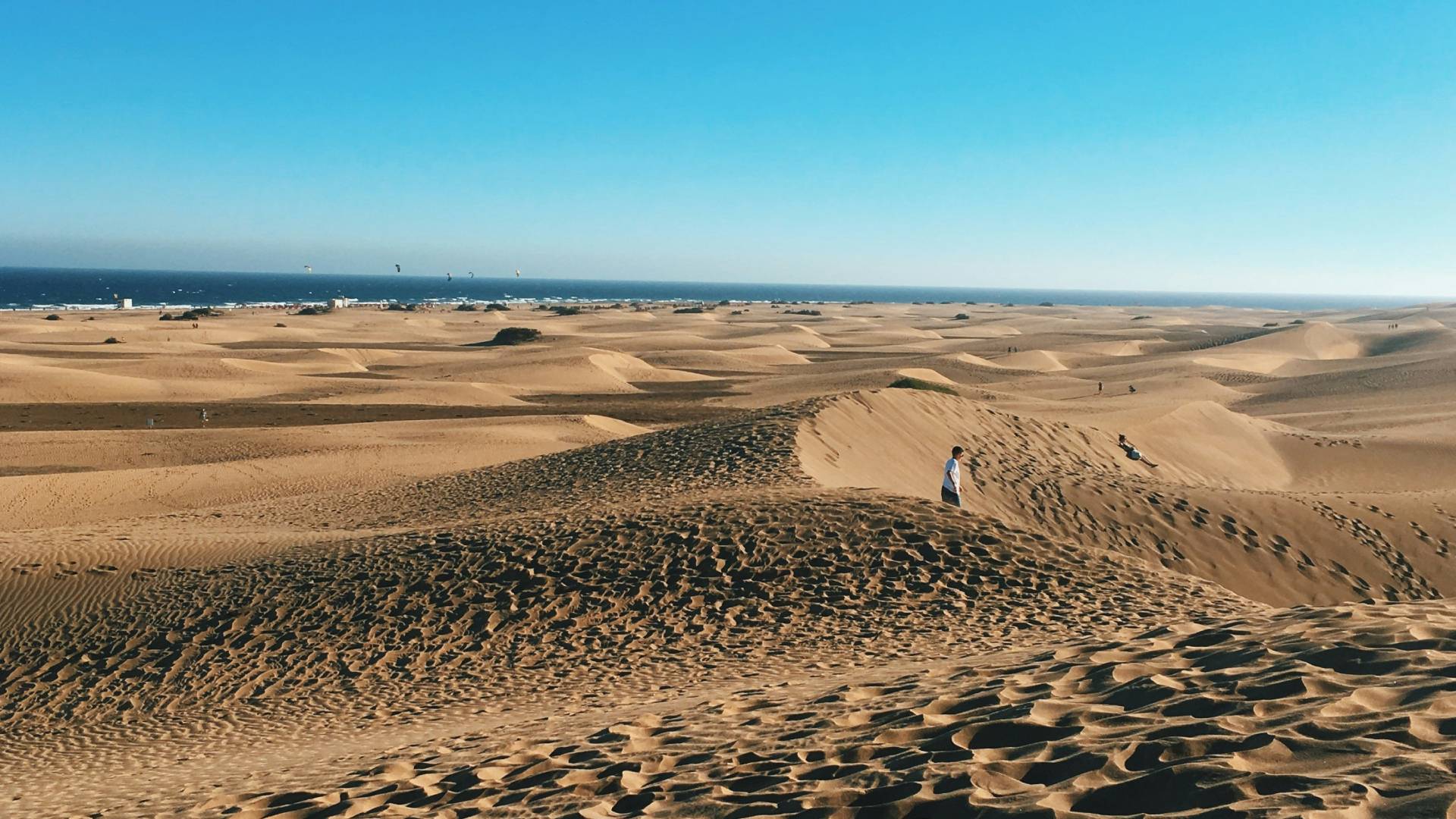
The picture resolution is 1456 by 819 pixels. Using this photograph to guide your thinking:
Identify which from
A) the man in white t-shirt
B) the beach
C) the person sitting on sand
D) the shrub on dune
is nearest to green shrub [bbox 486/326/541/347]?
the shrub on dune

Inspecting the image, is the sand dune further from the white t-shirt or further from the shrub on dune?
the white t-shirt

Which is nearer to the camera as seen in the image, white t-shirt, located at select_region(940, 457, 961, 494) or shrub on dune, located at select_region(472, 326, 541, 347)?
white t-shirt, located at select_region(940, 457, 961, 494)

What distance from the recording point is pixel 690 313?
329 feet

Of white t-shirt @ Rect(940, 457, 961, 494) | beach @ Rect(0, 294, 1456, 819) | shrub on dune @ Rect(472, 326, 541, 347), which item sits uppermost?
shrub on dune @ Rect(472, 326, 541, 347)

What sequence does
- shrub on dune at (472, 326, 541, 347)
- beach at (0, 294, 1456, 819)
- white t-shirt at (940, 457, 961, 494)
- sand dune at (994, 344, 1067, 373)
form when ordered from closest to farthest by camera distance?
beach at (0, 294, 1456, 819) → white t-shirt at (940, 457, 961, 494) → sand dune at (994, 344, 1067, 373) → shrub on dune at (472, 326, 541, 347)

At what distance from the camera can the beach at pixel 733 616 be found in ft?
15.6

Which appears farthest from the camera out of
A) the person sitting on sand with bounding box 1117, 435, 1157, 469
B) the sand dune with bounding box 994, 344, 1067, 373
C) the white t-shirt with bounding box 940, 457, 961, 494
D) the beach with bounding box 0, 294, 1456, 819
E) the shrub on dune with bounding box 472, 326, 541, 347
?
the shrub on dune with bounding box 472, 326, 541, 347

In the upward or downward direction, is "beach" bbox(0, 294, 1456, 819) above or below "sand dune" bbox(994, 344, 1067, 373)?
below

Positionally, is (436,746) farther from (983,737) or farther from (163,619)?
(163,619)

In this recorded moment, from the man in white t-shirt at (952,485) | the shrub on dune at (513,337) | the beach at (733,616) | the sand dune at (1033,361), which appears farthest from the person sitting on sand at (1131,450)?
the shrub on dune at (513,337)

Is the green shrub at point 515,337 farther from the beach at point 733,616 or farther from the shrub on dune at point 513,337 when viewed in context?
the beach at point 733,616

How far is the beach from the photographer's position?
187 inches

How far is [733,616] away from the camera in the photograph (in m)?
10.4

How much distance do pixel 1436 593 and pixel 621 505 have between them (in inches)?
467
